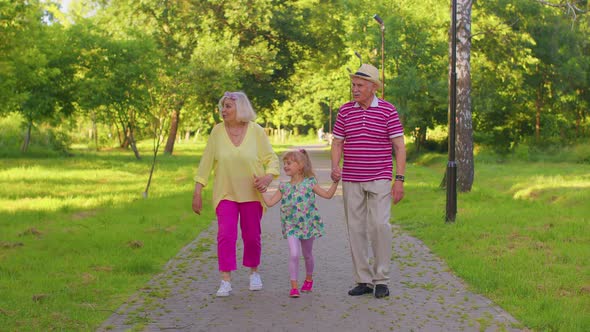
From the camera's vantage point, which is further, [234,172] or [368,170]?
[234,172]

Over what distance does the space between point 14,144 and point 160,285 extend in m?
39.7

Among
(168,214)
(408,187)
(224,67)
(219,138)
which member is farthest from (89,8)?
(219,138)

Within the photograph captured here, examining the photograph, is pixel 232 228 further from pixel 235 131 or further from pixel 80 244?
pixel 80 244

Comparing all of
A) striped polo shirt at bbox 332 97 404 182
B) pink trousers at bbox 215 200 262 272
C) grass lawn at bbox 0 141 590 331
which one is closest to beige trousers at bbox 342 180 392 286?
striped polo shirt at bbox 332 97 404 182

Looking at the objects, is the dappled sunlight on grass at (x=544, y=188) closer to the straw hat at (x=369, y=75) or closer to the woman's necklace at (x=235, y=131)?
the straw hat at (x=369, y=75)

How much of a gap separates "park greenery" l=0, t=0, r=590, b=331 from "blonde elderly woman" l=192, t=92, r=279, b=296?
1.17 meters

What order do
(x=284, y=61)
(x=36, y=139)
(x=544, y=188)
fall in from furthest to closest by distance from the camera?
1. (x=36, y=139)
2. (x=284, y=61)
3. (x=544, y=188)

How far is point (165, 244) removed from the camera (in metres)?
10.5

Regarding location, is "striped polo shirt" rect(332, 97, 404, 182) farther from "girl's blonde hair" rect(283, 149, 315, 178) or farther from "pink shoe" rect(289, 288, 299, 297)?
"pink shoe" rect(289, 288, 299, 297)

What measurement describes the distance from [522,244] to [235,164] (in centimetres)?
494

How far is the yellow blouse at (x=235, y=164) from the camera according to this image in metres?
7.05

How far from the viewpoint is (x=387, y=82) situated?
36.1 metres

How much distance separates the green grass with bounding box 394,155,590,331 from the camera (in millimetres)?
6637

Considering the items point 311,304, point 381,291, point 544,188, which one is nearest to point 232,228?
point 311,304
